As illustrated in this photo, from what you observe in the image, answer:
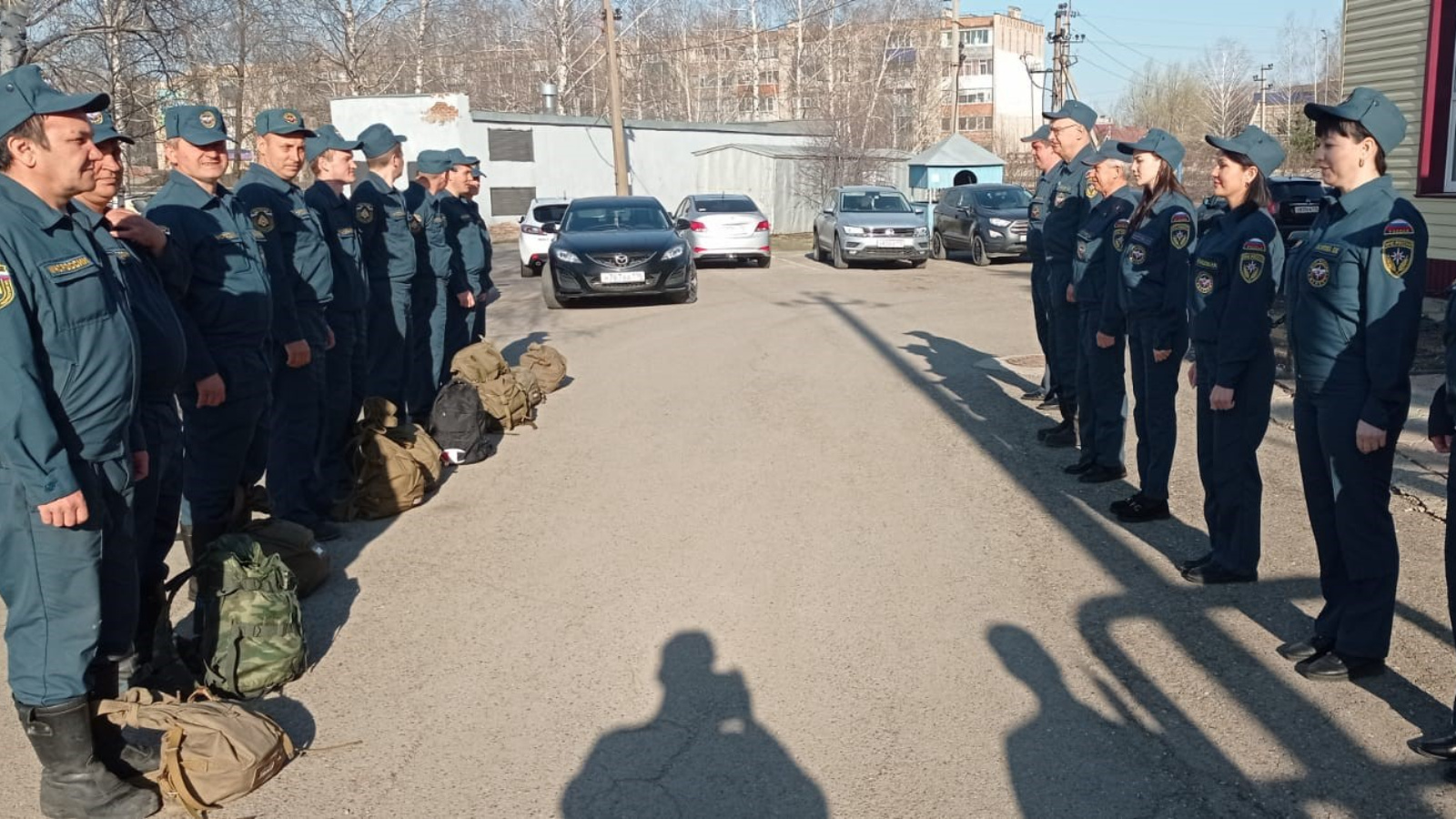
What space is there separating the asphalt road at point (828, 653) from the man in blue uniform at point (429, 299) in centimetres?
142

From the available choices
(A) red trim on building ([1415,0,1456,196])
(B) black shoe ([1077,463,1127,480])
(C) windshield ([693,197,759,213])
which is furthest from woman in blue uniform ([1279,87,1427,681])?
(C) windshield ([693,197,759,213])

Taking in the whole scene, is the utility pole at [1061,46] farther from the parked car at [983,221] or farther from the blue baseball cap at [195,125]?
the blue baseball cap at [195,125]

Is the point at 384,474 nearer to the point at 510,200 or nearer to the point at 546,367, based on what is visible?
the point at 546,367

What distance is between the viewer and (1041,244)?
9.16 meters

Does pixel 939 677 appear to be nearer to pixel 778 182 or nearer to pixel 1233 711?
pixel 1233 711

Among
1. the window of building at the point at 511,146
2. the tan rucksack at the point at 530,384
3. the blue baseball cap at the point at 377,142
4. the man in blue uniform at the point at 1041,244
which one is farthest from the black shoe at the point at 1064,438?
the window of building at the point at 511,146

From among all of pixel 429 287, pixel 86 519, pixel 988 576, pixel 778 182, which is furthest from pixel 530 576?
pixel 778 182

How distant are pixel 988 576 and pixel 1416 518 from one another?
264 centimetres

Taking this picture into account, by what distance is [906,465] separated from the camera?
8188mm

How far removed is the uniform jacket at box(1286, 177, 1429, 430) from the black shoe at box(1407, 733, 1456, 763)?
3.61 feet

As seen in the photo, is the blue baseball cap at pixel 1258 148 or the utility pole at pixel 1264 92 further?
the utility pole at pixel 1264 92

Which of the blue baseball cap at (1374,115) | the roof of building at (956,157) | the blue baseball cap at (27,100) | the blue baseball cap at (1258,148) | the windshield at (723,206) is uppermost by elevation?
the roof of building at (956,157)

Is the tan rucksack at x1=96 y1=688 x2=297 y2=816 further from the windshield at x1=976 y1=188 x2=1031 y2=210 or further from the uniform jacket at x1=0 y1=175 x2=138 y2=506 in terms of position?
the windshield at x1=976 y1=188 x2=1031 y2=210

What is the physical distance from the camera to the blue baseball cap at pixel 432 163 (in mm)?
10375
